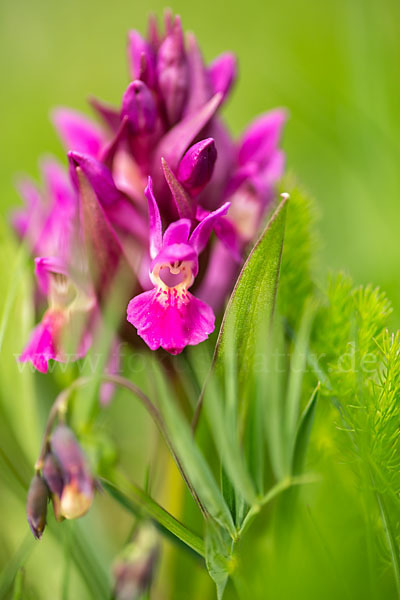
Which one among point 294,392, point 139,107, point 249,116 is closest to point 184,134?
point 139,107

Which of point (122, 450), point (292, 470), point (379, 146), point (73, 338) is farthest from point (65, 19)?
point (292, 470)

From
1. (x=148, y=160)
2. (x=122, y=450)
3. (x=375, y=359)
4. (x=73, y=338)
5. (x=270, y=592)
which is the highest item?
(x=148, y=160)

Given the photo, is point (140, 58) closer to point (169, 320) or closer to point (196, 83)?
point (196, 83)

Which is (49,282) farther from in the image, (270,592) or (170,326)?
(270,592)

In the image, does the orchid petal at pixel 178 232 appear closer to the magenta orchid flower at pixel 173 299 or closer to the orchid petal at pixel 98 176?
the magenta orchid flower at pixel 173 299

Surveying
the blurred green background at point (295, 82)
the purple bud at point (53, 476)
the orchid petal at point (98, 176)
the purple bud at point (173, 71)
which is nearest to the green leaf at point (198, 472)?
the purple bud at point (53, 476)
